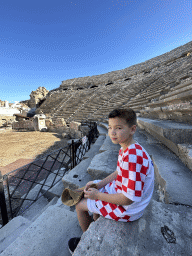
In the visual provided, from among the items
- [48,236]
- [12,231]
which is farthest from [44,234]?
[12,231]

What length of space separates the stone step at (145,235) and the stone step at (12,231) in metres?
1.46

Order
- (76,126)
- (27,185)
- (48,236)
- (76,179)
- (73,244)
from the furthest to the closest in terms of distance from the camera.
→ (76,126) < (27,185) < (76,179) < (48,236) < (73,244)

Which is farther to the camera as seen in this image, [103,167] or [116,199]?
[103,167]

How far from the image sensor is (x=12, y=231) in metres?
1.66

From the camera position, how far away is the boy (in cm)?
80

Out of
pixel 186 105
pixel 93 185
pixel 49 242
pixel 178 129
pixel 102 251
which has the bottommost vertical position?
pixel 49 242

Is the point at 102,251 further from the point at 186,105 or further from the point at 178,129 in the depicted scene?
the point at 186,105

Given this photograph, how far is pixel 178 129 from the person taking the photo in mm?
1616

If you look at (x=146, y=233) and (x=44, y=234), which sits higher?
(x=146, y=233)

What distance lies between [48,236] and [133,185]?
120cm

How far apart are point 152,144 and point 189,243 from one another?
1.75m

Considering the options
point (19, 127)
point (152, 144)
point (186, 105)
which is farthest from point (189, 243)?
point (19, 127)

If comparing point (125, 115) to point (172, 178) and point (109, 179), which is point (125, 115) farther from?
point (172, 178)

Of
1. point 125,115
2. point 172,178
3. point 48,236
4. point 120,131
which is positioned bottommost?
point 48,236
